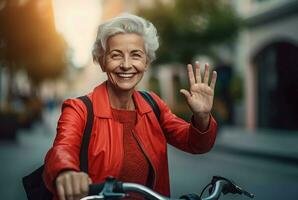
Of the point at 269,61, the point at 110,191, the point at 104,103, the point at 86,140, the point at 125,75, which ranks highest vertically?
the point at 269,61

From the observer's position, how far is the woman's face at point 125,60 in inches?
89.6

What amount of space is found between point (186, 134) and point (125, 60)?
41 cm

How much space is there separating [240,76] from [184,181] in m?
12.6

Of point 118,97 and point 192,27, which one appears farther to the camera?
point 192,27

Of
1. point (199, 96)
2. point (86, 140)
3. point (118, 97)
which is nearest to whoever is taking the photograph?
point (86, 140)

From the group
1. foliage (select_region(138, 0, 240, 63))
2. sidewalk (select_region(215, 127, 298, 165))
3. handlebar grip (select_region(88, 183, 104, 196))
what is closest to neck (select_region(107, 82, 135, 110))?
handlebar grip (select_region(88, 183, 104, 196))

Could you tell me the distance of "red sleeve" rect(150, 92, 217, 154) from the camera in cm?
232

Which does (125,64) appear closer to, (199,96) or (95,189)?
(199,96)

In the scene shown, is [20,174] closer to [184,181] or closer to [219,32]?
[184,181]

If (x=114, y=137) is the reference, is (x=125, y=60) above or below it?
above

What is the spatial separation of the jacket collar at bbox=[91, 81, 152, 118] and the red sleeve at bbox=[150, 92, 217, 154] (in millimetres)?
98

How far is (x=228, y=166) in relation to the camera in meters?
11.5

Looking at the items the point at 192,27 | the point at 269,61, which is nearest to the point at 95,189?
the point at 192,27

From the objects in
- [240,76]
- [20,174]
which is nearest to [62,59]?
[240,76]
